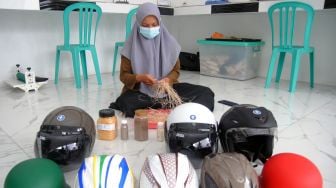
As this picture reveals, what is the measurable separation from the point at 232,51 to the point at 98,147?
2.15 m

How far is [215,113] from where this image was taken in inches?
78.2

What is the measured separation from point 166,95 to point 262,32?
1.89m

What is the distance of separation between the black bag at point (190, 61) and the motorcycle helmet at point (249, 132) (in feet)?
8.26

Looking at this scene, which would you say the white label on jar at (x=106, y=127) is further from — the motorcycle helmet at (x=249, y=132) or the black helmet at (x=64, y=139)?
the motorcycle helmet at (x=249, y=132)

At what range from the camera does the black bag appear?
3.74 metres

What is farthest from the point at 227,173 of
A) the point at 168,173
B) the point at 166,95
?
the point at 166,95

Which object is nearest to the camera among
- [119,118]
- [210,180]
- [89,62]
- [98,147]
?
[210,180]

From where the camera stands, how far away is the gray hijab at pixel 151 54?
1.97 meters

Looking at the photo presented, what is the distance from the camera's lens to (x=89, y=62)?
11.7ft

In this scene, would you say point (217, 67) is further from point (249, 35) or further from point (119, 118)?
point (119, 118)

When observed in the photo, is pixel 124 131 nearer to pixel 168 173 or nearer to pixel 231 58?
pixel 168 173

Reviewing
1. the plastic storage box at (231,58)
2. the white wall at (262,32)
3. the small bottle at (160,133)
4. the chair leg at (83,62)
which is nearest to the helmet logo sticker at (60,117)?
the small bottle at (160,133)

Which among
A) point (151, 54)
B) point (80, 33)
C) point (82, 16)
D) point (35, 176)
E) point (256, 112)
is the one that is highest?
point (82, 16)

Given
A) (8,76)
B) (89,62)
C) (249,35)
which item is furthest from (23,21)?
(249,35)
